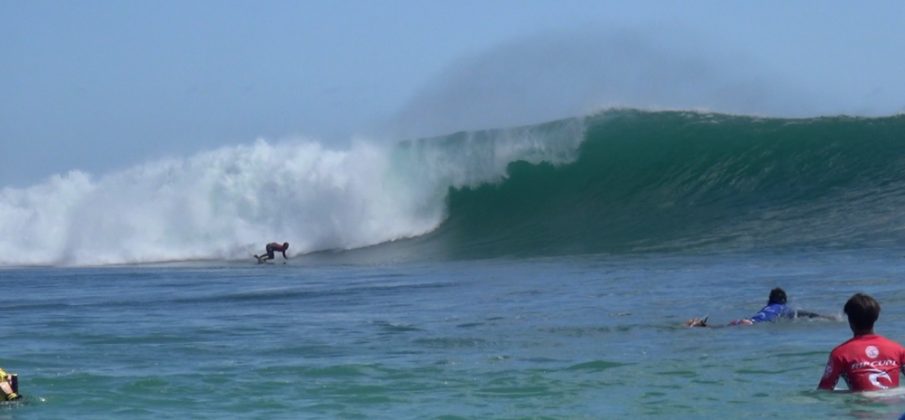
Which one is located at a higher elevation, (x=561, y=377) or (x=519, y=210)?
(x=519, y=210)

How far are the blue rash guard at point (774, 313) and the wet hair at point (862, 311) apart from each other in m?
4.42

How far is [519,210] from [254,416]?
19424mm

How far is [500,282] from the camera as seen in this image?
704 inches

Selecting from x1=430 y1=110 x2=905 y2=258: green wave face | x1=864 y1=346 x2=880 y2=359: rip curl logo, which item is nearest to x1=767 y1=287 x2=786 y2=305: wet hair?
x1=864 y1=346 x2=880 y2=359: rip curl logo

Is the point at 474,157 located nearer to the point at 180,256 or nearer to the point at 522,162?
the point at 522,162

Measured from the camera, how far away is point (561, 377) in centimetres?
967

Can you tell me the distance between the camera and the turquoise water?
877 centimetres

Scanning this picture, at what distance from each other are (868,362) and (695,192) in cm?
1830

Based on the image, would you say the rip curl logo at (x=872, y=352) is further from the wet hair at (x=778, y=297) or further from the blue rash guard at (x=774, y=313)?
the wet hair at (x=778, y=297)

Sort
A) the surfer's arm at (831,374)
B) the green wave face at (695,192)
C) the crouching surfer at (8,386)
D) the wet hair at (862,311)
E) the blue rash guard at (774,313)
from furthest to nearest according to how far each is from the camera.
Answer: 1. the green wave face at (695,192)
2. the blue rash guard at (774,313)
3. the crouching surfer at (8,386)
4. the surfer's arm at (831,374)
5. the wet hair at (862,311)

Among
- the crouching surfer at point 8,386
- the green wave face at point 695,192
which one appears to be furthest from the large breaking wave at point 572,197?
the crouching surfer at point 8,386

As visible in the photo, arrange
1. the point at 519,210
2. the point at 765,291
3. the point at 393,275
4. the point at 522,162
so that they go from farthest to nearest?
the point at 522,162 → the point at 519,210 → the point at 393,275 → the point at 765,291

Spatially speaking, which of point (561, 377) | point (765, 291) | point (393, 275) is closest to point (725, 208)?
point (393, 275)

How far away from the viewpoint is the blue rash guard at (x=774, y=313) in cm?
1191
